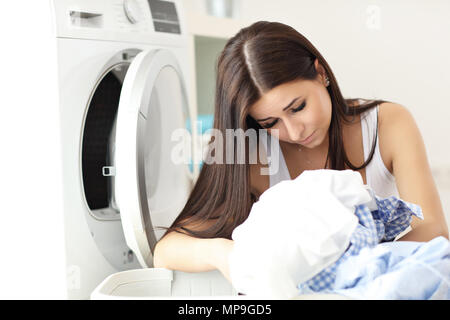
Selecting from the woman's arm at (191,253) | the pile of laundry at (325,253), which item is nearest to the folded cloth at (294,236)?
the pile of laundry at (325,253)

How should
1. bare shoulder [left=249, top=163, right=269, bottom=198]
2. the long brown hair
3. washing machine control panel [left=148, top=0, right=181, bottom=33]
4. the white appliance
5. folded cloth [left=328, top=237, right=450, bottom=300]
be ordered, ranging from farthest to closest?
washing machine control panel [left=148, top=0, right=181, bottom=33] → bare shoulder [left=249, top=163, right=269, bottom=198] → the white appliance → the long brown hair → folded cloth [left=328, top=237, right=450, bottom=300]

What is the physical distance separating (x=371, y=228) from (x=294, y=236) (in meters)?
0.18

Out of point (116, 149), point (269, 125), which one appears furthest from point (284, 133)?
point (116, 149)

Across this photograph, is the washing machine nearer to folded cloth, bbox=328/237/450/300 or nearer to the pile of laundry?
the pile of laundry

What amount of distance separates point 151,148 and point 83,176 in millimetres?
199

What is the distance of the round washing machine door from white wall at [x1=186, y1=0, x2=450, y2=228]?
51 centimetres

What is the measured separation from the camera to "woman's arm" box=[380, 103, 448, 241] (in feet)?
3.44

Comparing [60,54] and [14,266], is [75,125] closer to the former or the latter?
[60,54]

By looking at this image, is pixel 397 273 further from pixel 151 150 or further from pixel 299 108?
pixel 151 150

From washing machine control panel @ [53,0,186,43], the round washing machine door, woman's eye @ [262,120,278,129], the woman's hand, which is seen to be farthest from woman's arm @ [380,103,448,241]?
washing machine control panel @ [53,0,186,43]

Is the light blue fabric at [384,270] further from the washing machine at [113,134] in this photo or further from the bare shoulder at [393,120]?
the washing machine at [113,134]

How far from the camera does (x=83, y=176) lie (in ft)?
4.02

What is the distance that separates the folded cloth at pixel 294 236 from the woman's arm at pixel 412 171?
0.32 meters

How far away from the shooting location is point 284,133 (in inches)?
44.4
